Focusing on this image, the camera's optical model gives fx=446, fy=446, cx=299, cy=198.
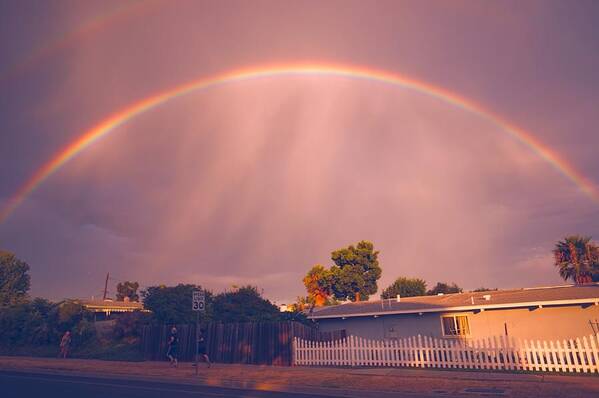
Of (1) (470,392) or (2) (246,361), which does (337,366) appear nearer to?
(2) (246,361)

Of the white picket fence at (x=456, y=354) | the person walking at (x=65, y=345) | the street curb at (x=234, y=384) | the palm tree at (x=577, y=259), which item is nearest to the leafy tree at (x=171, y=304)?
the person walking at (x=65, y=345)

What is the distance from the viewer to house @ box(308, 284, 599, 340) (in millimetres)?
21562

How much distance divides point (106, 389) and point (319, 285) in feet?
170

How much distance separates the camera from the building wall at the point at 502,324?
21.6 m

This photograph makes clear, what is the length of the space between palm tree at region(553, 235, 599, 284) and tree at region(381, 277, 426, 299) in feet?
89.5

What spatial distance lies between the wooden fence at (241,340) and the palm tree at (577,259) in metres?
23.4

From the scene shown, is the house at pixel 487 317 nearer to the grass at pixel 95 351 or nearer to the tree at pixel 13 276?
the grass at pixel 95 351

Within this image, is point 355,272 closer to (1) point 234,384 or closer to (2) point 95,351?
(2) point 95,351

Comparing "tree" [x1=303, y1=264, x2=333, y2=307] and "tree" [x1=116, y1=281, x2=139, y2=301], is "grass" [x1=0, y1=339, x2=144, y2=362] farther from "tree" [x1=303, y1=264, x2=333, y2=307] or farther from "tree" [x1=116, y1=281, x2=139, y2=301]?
"tree" [x1=116, y1=281, x2=139, y2=301]

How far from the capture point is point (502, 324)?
23.3 m

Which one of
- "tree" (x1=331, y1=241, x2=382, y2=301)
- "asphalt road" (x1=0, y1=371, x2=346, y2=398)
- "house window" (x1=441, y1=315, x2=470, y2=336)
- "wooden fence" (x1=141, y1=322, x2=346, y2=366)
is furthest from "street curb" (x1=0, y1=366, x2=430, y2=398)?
"tree" (x1=331, y1=241, x2=382, y2=301)

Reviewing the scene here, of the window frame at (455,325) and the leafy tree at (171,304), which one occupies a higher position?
the leafy tree at (171,304)

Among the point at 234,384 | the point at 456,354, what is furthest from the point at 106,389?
the point at 456,354

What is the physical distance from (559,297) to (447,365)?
8027 mm
